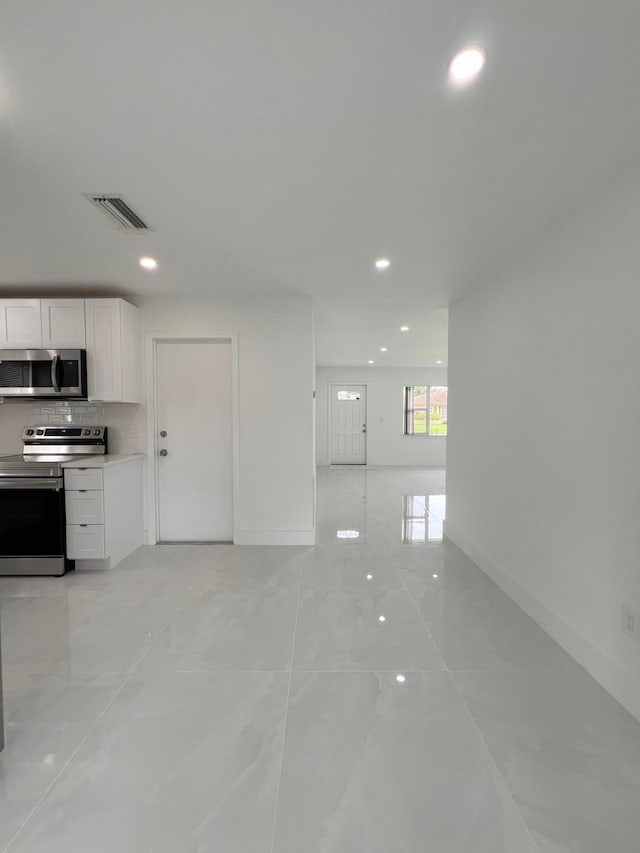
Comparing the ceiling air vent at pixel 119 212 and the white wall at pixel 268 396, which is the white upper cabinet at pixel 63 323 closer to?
the white wall at pixel 268 396

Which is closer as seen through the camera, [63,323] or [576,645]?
[576,645]

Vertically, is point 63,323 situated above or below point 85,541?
Answer: above

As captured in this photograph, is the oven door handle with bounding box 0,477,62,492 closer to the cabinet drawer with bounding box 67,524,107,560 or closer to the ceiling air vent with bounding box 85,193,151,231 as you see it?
the cabinet drawer with bounding box 67,524,107,560

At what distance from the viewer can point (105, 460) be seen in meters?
3.25

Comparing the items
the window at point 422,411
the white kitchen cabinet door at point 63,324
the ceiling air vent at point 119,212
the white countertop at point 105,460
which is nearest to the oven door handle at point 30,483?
the white countertop at point 105,460

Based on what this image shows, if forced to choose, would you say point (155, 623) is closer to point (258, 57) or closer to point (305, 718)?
point (305, 718)

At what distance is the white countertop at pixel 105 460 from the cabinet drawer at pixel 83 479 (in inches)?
2.1

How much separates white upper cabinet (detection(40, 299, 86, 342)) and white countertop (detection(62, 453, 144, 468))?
3.46ft

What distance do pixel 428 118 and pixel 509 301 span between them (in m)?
1.75

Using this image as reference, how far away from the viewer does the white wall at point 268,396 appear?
3711 mm

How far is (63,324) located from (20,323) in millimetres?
382

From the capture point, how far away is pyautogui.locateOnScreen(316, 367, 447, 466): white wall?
29.7ft

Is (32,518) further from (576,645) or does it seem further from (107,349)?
(576,645)

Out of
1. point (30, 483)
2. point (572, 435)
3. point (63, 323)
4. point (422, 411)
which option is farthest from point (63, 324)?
point (422, 411)
